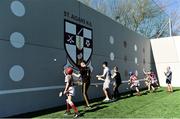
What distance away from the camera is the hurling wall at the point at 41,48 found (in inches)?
353

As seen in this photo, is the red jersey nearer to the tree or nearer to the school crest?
the school crest

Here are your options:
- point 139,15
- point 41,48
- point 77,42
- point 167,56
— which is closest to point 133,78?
point 77,42

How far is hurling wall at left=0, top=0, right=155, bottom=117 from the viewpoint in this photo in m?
8.96

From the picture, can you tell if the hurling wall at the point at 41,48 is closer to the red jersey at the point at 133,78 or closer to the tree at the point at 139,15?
the red jersey at the point at 133,78

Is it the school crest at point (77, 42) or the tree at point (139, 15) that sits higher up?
the tree at point (139, 15)

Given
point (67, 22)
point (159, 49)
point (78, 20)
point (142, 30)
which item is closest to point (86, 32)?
point (78, 20)

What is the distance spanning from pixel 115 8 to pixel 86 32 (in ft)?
76.9

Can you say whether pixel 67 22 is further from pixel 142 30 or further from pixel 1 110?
pixel 142 30

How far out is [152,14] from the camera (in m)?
36.3

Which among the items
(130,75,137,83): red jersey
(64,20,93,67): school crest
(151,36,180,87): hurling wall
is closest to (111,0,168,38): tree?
(151,36,180,87): hurling wall

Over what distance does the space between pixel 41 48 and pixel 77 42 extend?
8.27 ft

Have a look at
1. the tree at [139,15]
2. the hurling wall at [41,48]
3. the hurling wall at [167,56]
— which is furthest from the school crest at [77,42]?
the tree at [139,15]

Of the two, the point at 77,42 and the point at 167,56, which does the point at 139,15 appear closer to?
the point at 167,56

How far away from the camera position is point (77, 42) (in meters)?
12.6
